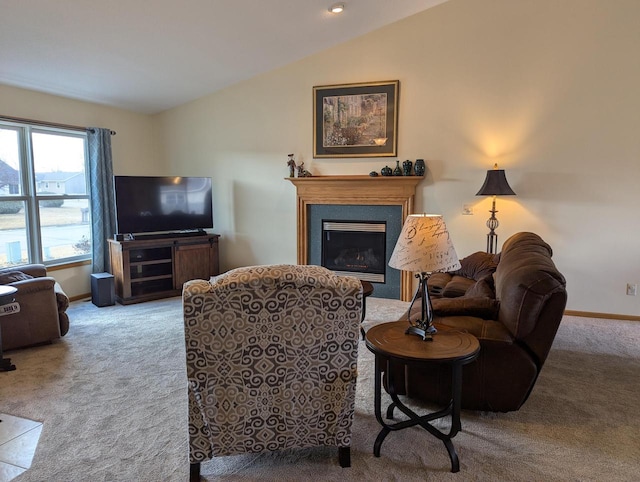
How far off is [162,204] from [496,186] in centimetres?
405

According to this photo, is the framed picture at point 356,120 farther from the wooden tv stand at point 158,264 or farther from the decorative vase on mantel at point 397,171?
the wooden tv stand at point 158,264

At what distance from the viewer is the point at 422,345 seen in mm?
2098

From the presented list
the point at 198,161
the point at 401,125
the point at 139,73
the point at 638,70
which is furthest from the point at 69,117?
the point at 638,70

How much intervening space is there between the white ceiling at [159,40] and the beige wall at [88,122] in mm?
141

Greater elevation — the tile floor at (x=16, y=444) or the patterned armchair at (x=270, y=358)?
the patterned armchair at (x=270, y=358)

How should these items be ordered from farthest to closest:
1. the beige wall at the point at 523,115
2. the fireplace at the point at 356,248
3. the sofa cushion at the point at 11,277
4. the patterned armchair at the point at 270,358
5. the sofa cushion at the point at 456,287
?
the fireplace at the point at 356,248
the beige wall at the point at 523,115
the sofa cushion at the point at 11,277
the sofa cushion at the point at 456,287
the patterned armchair at the point at 270,358

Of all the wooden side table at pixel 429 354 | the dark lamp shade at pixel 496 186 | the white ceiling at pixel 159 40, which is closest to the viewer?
the wooden side table at pixel 429 354

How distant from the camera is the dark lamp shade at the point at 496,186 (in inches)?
173

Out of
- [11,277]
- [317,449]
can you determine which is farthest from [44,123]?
[317,449]

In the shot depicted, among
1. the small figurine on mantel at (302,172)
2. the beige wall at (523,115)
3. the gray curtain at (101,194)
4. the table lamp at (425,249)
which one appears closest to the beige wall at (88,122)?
the gray curtain at (101,194)

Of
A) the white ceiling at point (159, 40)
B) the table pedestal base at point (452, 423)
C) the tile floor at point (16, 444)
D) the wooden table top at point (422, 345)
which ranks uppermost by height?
the white ceiling at point (159, 40)

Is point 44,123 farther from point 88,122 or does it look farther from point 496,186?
point 496,186

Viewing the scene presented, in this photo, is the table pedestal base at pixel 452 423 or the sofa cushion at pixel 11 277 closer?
the table pedestal base at pixel 452 423

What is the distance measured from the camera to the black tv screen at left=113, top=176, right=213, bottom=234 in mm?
5078
